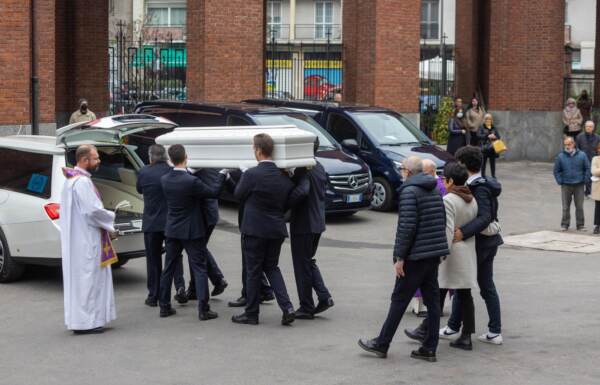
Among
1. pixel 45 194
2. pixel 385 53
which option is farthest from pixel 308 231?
pixel 385 53

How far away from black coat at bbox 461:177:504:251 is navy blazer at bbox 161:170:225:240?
241 centimetres

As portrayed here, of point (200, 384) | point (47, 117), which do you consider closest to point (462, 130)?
point (47, 117)

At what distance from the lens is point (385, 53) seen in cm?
2684

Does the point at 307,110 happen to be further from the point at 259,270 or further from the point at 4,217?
the point at 259,270

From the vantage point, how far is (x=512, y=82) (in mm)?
29688

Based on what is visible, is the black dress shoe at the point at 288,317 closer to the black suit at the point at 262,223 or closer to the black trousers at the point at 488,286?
the black suit at the point at 262,223

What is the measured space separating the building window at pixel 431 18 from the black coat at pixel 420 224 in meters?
56.3

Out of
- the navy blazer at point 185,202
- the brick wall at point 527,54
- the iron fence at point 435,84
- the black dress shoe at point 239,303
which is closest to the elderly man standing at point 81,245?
the navy blazer at point 185,202

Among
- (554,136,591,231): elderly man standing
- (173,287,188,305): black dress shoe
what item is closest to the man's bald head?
(173,287,188,305): black dress shoe

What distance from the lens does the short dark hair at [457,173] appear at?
29.3 ft

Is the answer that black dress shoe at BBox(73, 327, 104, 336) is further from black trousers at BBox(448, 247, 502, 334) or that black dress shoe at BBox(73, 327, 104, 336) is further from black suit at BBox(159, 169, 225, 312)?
black trousers at BBox(448, 247, 502, 334)

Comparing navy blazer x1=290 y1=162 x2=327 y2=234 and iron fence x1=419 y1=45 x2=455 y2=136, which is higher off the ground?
iron fence x1=419 y1=45 x2=455 y2=136

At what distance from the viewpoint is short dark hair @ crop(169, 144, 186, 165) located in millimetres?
9940

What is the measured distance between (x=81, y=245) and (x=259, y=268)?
1632 mm
